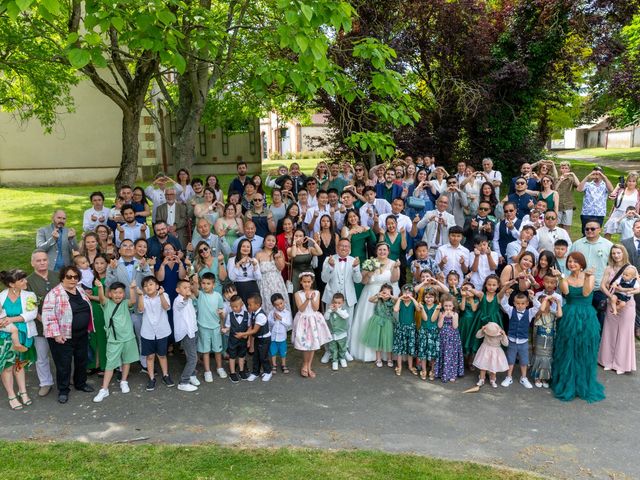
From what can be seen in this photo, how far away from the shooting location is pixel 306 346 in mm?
6727

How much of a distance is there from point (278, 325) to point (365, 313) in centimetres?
126

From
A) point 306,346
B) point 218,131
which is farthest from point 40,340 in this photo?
point 218,131

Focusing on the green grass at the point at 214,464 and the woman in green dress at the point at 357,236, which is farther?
the woman in green dress at the point at 357,236

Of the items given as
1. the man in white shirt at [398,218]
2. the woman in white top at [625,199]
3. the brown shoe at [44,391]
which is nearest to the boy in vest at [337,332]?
the man in white shirt at [398,218]

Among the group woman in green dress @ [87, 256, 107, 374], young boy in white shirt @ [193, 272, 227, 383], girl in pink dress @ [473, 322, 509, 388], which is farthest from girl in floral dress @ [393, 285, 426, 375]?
woman in green dress @ [87, 256, 107, 374]

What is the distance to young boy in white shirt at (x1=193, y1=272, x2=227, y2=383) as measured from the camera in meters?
6.59

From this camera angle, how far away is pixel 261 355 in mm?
6668

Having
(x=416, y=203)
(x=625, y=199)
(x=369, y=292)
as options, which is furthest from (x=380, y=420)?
(x=625, y=199)

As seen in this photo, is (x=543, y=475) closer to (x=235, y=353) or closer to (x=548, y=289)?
(x=548, y=289)

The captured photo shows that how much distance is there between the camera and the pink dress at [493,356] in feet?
20.9

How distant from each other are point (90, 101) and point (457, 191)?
2051 cm

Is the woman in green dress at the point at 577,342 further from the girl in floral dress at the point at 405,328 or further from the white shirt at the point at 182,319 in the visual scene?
the white shirt at the point at 182,319

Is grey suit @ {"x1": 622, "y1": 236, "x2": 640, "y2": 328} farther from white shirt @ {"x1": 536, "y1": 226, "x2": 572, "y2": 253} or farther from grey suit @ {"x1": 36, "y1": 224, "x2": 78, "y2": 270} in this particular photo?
grey suit @ {"x1": 36, "y1": 224, "x2": 78, "y2": 270}

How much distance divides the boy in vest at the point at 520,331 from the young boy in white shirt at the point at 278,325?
275 cm
